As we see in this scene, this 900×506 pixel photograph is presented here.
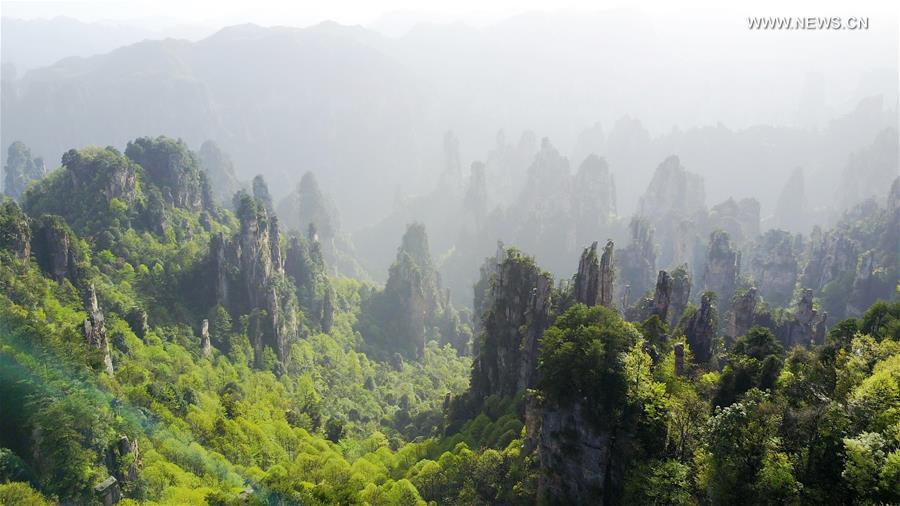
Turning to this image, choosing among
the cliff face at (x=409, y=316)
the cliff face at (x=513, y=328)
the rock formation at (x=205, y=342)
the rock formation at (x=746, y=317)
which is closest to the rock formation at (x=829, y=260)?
the rock formation at (x=746, y=317)

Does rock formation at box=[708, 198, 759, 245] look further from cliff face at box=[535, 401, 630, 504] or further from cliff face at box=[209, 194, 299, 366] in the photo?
cliff face at box=[535, 401, 630, 504]

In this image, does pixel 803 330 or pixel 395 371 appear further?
pixel 395 371

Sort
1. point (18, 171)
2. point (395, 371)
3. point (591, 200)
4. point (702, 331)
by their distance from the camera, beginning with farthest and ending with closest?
point (591, 200)
point (18, 171)
point (395, 371)
point (702, 331)

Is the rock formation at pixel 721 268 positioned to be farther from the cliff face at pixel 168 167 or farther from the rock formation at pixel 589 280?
the cliff face at pixel 168 167

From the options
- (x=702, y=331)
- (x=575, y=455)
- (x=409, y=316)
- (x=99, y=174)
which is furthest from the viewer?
(x=409, y=316)

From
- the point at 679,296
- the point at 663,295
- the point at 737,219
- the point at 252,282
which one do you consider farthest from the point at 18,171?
the point at 737,219

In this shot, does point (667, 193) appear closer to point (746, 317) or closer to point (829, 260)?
point (829, 260)

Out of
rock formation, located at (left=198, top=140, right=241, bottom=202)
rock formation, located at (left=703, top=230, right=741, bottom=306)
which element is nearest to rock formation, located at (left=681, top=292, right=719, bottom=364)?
rock formation, located at (left=703, top=230, right=741, bottom=306)
